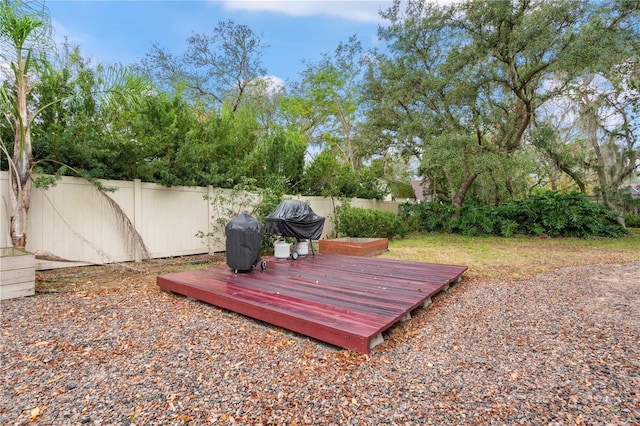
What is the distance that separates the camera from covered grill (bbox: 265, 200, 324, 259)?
5.24m

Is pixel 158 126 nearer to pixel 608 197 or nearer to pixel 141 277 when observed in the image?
pixel 141 277

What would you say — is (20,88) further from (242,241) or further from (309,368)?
(309,368)

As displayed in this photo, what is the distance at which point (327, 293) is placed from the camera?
133 inches

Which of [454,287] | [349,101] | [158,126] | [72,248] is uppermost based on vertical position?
[349,101]

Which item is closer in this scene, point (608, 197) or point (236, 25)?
point (608, 197)

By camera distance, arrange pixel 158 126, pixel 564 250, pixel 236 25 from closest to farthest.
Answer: pixel 158 126 → pixel 564 250 → pixel 236 25

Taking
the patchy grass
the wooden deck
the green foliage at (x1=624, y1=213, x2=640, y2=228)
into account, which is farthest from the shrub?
the wooden deck

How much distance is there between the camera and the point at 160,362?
2174 mm

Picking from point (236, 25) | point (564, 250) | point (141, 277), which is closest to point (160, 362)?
point (141, 277)

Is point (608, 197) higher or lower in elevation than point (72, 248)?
higher

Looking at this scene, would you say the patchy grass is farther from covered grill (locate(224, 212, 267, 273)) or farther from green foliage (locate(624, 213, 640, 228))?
green foliage (locate(624, 213, 640, 228))

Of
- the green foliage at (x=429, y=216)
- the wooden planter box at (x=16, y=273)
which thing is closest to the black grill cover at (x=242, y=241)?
the wooden planter box at (x=16, y=273)

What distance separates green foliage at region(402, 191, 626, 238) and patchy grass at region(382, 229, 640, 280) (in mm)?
511

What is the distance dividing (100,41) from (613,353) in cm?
1002
